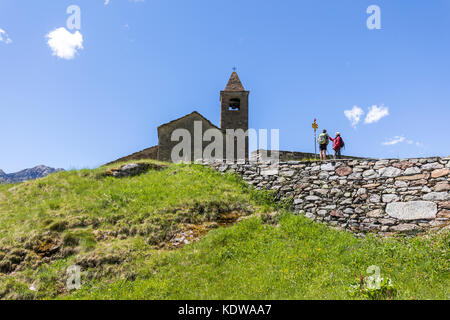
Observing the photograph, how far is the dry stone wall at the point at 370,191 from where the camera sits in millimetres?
9250

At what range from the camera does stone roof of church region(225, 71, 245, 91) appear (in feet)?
82.5

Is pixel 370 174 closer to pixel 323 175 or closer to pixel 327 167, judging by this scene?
pixel 327 167

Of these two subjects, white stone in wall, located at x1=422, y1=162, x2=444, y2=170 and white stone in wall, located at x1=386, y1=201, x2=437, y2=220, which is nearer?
white stone in wall, located at x1=386, y1=201, x2=437, y2=220

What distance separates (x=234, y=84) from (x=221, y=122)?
4015 millimetres

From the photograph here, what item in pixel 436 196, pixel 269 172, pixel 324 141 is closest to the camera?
pixel 436 196

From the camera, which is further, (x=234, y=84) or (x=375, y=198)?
(x=234, y=84)

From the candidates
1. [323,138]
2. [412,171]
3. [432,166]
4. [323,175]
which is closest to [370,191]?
[412,171]

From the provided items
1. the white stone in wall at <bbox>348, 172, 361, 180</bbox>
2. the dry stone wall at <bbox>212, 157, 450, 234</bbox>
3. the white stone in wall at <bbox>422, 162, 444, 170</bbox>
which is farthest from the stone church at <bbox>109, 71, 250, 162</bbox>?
the white stone in wall at <bbox>422, 162, 444, 170</bbox>

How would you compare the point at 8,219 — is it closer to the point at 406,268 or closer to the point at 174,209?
the point at 174,209

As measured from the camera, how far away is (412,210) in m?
9.34

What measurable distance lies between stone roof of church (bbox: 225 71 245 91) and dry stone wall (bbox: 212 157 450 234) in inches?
583

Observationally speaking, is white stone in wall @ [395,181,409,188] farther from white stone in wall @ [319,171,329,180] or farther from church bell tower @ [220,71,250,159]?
church bell tower @ [220,71,250,159]

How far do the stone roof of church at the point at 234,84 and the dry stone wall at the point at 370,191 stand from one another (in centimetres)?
1481
